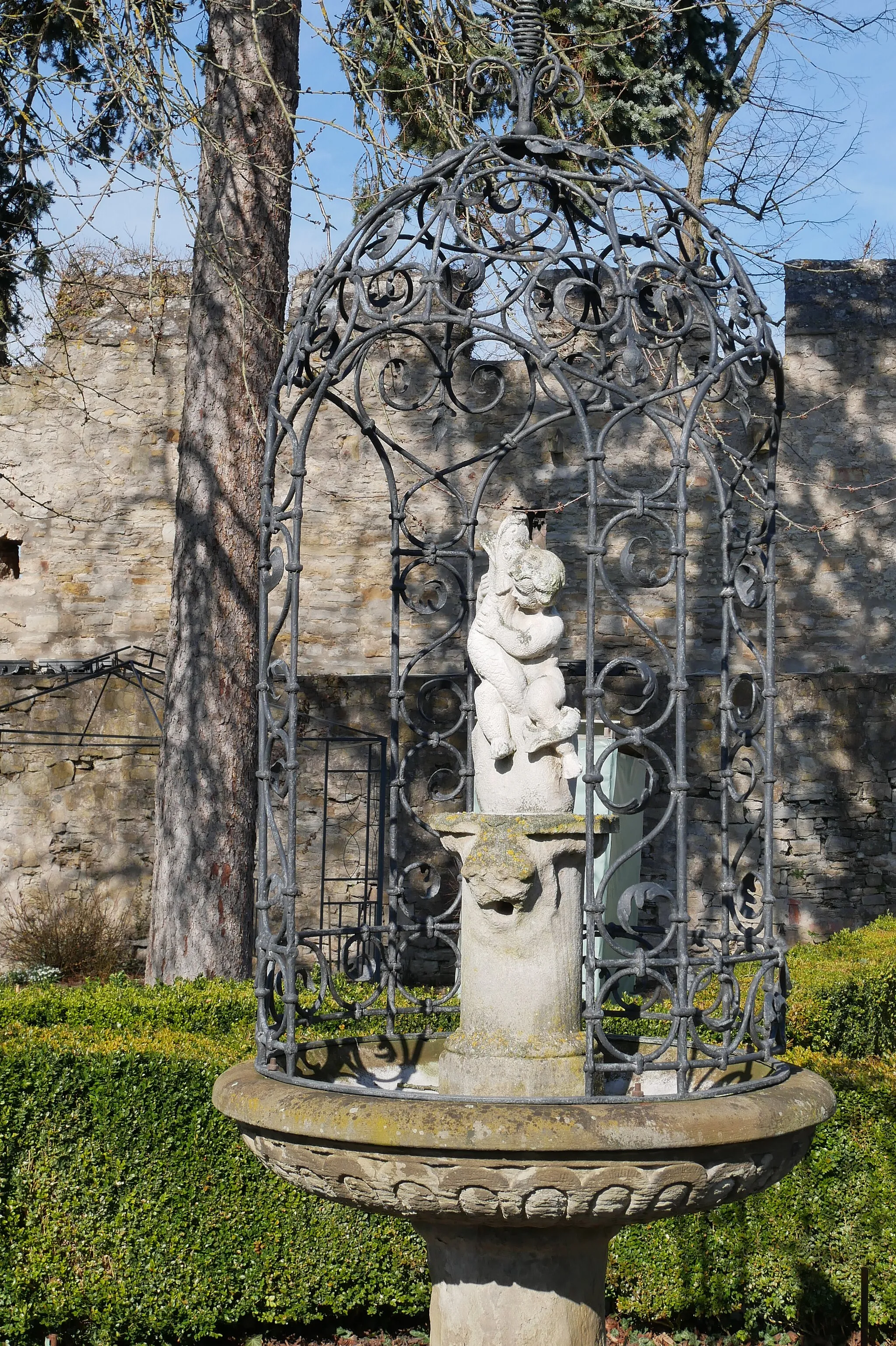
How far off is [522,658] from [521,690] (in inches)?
3.6

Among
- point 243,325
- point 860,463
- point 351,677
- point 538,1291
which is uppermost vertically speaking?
point 860,463

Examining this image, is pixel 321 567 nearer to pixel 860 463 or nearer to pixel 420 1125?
pixel 860 463

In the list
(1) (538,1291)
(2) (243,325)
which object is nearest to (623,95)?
(2) (243,325)

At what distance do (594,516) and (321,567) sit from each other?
32.3ft

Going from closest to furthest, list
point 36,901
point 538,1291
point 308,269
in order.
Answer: point 538,1291
point 36,901
point 308,269

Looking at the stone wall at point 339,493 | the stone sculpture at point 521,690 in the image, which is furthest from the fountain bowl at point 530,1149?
the stone wall at point 339,493

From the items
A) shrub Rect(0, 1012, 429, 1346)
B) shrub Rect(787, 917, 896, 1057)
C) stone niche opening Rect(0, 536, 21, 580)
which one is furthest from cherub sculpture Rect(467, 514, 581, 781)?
stone niche opening Rect(0, 536, 21, 580)

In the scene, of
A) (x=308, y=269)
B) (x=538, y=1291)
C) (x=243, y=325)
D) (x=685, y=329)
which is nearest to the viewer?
(x=538, y=1291)

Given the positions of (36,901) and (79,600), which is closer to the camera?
(36,901)

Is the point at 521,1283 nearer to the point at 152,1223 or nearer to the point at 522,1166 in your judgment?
the point at 522,1166

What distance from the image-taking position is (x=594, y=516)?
10.2 ft

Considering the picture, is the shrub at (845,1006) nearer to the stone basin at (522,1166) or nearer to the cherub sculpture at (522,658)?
the stone basin at (522,1166)

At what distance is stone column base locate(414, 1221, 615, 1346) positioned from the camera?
9.91 feet

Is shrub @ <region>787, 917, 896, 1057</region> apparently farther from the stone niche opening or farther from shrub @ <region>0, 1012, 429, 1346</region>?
the stone niche opening
